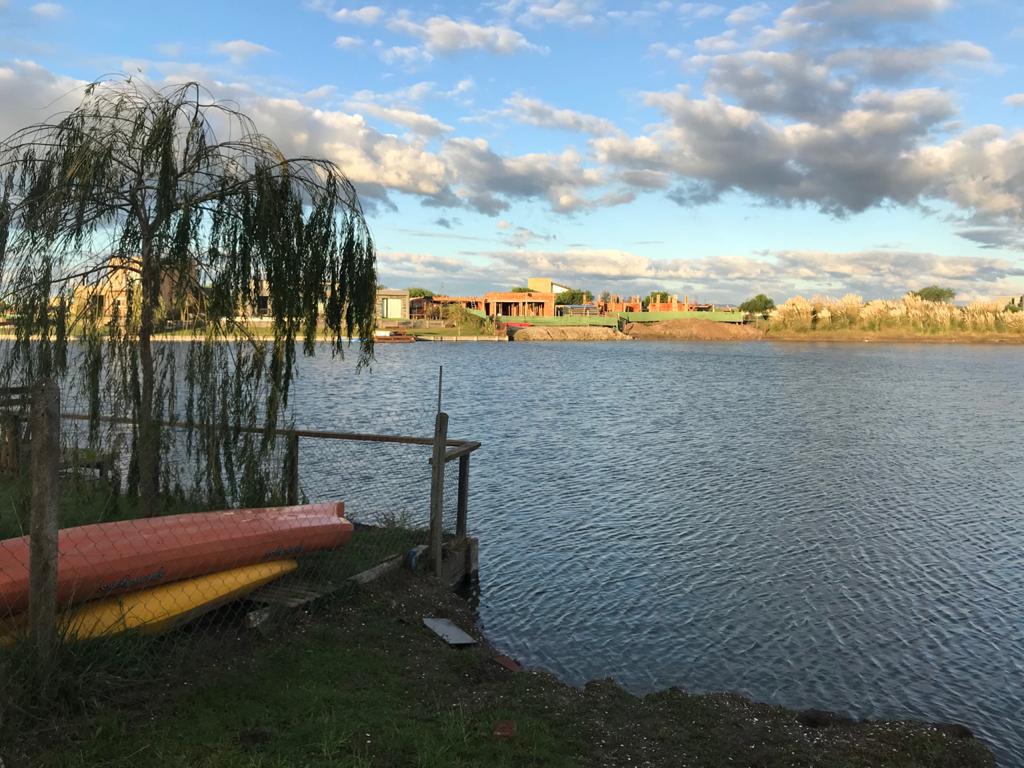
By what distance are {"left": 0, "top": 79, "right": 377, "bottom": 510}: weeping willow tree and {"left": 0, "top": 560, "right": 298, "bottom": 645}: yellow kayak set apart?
195 cm

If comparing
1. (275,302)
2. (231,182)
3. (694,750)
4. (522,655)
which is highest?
(231,182)

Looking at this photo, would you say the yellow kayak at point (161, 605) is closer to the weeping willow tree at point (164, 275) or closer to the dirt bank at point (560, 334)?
the weeping willow tree at point (164, 275)

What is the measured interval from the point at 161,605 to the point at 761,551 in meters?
12.4

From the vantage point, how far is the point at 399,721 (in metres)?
6.27

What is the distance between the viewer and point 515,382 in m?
60.7

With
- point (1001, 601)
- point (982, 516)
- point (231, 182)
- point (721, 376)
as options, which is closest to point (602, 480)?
point (982, 516)

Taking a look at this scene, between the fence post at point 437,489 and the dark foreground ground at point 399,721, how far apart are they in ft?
6.85

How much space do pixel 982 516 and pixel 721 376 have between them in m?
50.9

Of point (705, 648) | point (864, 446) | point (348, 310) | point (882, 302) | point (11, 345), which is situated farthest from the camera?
point (882, 302)

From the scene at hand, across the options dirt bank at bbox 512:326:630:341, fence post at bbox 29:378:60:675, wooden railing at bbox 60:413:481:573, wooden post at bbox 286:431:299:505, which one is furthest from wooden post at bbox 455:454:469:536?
dirt bank at bbox 512:326:630:341

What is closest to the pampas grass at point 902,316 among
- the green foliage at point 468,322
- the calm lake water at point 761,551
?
the green foliage at point 468,322

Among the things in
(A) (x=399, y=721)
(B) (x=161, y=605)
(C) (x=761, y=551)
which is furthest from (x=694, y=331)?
(A) (x=399, y=721)

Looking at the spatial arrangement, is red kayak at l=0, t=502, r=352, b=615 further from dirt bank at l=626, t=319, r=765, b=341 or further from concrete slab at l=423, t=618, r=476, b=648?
dirt bank at l=626, t=319, r=765, b=341

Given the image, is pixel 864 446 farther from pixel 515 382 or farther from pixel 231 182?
pixel 515 382
